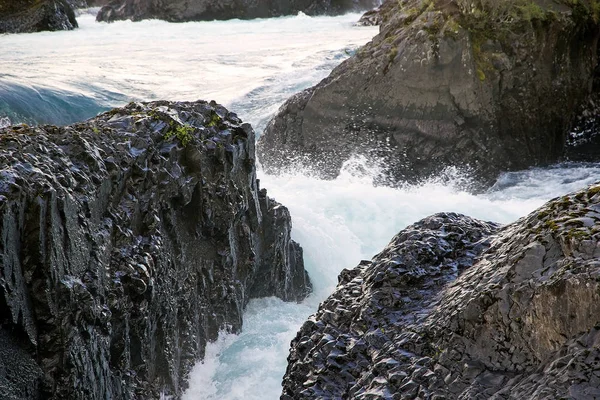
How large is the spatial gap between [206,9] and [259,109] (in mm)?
19997

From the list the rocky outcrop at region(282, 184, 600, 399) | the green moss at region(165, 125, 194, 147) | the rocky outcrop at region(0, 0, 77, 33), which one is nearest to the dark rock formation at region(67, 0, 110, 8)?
the rocky outcrop at region(0, 0, 77, 33)

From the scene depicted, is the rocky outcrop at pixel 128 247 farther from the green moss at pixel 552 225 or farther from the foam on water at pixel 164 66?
the foam on water at pixel 164 66

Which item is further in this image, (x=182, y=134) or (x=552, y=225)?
(x=182, y=134)

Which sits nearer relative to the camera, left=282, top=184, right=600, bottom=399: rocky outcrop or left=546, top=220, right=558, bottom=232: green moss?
→ left=282, top=184, right=600, bottom=399: rocky outcrop

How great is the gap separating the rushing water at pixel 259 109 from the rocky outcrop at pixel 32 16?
0.71 m

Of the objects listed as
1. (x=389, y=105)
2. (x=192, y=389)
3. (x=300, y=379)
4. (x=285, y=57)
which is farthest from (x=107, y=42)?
(x=300, y=379)

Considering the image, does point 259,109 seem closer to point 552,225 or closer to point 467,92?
point 467,92

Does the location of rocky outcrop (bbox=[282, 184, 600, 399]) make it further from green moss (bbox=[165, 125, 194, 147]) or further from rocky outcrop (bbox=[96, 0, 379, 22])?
rocky outcrop (bbox=[96, 0, 379, 22])

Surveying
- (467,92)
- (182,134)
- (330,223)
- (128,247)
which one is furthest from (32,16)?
(128,247)

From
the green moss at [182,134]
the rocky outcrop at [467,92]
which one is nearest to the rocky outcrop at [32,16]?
the rocky outcrop at [467,92]

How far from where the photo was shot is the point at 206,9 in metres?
34.7

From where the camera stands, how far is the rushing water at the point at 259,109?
7.06 meters

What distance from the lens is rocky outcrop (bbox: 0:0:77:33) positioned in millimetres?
26031

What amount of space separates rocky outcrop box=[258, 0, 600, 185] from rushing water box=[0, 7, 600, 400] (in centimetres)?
40
